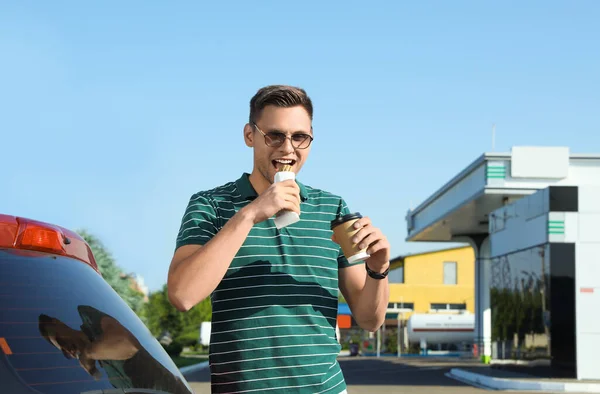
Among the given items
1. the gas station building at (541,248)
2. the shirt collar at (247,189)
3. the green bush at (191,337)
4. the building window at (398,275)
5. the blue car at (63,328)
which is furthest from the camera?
the building window at (398,275)

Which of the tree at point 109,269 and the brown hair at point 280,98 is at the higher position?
the tree at point 109,269

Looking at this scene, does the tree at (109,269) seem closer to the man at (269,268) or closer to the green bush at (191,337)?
the man at (269,268)

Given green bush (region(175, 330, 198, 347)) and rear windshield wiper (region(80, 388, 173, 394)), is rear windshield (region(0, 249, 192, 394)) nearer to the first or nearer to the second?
rear windshield wiper (region(80, 388, 173, 394))

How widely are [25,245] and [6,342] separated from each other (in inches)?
16.7

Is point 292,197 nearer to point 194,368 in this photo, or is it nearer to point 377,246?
point 377,246

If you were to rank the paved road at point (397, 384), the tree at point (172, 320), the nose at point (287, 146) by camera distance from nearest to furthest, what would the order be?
the nose at point (287, 146), the paved road at point (397, 384), the tree at point (172, 320)

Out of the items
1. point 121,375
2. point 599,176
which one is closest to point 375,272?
point 121,375

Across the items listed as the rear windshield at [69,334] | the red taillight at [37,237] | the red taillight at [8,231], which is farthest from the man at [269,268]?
the red taillight at [8,231]

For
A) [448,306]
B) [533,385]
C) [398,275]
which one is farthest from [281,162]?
[398,275]

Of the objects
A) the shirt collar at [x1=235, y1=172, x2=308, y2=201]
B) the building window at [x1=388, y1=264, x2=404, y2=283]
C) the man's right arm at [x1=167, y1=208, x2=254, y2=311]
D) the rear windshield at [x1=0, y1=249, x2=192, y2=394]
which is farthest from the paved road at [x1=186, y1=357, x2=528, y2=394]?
the building window at [x1=388, y1=264, x2=404, y2=283]

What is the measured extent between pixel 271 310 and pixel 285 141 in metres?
0.52

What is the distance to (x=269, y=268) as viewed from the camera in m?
3.24

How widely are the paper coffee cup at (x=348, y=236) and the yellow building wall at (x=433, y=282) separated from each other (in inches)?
3156

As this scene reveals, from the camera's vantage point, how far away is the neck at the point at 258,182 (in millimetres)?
3416
